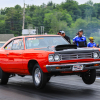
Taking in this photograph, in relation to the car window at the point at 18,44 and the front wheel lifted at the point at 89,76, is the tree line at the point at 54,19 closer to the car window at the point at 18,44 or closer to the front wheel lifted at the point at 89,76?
the car window at the point at 18,44

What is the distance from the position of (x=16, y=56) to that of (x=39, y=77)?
4.50 feet

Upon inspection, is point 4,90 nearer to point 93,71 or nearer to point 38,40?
point 38,40

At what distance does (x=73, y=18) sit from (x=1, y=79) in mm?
149941

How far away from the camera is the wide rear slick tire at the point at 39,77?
8.42 meters

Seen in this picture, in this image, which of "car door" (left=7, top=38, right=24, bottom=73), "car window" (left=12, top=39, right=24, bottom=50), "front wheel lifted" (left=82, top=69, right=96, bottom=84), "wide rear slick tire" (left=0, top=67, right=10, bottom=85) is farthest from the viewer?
"wide rear slick tire" (left=0, top=67, right=10, bottom=85)

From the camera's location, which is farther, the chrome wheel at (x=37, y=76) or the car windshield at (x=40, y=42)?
the car windshield at (x=40, y=42)

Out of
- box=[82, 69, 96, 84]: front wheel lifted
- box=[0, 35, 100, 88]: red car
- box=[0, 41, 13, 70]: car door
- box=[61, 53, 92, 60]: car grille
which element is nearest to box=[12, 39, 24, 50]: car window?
box=[0, 35, 100, 88]: red car

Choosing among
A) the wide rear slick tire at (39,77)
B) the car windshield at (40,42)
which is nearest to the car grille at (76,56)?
the wide rear slick tire at (39,77)

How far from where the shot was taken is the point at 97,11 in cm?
15375

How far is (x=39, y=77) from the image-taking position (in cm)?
869

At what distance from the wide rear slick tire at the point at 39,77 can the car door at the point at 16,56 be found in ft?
2.42

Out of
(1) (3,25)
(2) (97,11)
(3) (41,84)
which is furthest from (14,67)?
(2) (97,11)

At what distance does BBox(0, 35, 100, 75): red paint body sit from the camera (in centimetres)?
834

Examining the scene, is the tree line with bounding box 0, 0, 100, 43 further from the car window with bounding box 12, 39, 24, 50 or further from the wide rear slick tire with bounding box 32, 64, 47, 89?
the wide rear slick tire with bounding box 32, 64, 47, 89
